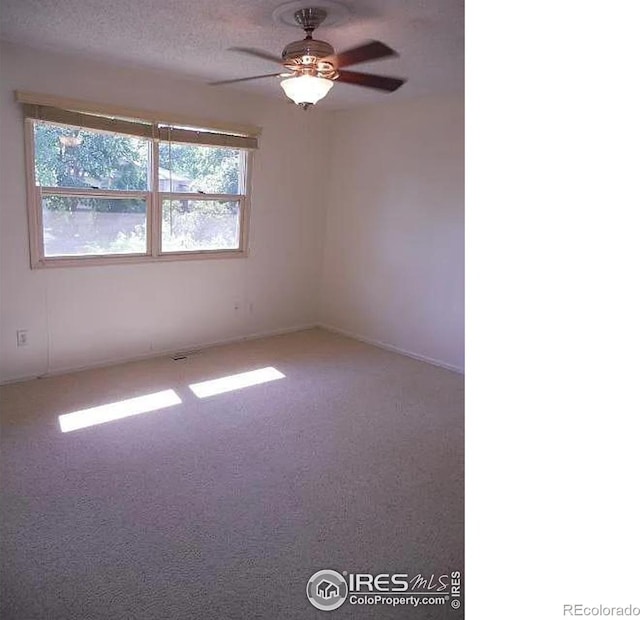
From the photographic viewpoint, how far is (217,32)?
2818mm

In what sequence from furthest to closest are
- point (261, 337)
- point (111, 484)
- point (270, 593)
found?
point (261, 337) → point (111, 484) → point (270, 593)

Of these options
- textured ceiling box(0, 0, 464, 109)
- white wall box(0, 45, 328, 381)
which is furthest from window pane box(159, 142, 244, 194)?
textured ceiling box(0, 0, 464, 109)

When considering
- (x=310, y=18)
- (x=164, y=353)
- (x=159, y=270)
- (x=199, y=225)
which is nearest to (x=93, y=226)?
(x=159, y=270)

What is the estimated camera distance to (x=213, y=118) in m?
4.31

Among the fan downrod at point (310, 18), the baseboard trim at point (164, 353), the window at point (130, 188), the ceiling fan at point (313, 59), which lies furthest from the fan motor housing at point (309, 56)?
the baseboard trim at point (164, 353)

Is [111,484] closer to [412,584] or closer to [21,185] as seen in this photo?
[412,584]

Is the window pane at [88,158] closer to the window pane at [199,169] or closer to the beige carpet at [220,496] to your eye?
the window pane at [199,169]

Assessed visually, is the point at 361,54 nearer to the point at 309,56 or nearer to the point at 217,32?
the point at 309,56

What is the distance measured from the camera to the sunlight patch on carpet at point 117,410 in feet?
10.3

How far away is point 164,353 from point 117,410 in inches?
45.2

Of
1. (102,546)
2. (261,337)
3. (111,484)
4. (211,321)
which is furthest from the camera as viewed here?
(261,337)

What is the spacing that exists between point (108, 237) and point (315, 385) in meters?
2.01

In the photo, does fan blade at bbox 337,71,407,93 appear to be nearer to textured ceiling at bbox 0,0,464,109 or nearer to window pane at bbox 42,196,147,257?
textured ceiling at bbox 0,0,464,109
